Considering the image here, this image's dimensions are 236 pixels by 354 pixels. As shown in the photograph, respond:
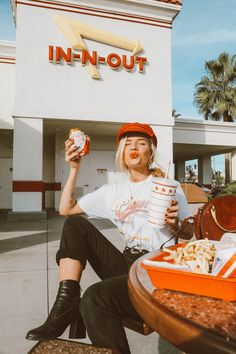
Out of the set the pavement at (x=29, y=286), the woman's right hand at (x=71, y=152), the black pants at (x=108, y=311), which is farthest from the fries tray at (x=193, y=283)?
the pavement at (x=29, y=286)

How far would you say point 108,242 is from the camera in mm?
1955

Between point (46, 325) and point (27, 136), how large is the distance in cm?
856

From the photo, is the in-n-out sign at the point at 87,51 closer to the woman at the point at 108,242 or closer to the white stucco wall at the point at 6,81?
the white stucco wall at the point at 6,81

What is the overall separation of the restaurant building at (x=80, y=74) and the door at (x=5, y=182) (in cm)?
192

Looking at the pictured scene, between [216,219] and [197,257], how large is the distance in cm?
56

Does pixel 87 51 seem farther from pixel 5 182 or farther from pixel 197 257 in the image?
pixel 197 257

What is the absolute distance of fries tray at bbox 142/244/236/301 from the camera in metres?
0.85

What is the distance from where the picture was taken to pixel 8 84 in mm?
11055

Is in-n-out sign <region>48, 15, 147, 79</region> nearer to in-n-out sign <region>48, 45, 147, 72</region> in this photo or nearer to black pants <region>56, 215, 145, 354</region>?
in-n-out sign <region>48, 45, 147, 72</region>

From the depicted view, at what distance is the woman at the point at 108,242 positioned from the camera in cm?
134

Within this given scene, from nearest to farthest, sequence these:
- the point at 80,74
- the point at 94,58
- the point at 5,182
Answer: the point at 80,74 → the point at 94,58 → the point at 5,182

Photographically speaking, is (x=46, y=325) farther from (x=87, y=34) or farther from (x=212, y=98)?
(x=212, y=98)

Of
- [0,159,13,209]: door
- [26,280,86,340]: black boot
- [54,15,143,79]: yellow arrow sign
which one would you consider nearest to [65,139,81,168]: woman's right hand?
[26,280,86,340]: black boot

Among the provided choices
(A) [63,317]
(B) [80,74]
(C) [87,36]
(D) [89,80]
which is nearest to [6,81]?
(B) [80,74]
